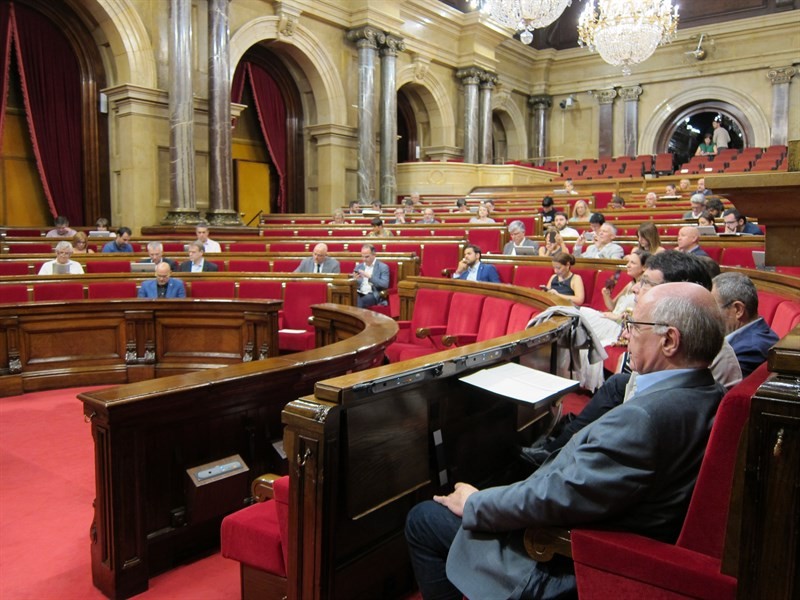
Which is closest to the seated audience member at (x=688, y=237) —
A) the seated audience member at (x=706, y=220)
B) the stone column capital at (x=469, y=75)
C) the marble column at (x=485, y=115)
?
the seated audience member at (x=706, y=220)

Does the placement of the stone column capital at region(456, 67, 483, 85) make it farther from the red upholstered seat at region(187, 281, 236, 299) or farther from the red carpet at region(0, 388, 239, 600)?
the red carpet at region(0, 388, 239, 600)

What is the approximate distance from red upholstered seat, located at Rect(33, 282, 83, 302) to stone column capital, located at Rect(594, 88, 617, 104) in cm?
1755

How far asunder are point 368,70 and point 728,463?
1369cm

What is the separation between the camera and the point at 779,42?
54.5ft

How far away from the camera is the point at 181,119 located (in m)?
10.1

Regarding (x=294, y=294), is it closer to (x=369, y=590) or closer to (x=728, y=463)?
(x=369, y=590)

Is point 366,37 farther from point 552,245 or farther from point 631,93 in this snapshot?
point 552,245

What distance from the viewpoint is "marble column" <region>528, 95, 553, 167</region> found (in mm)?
20328

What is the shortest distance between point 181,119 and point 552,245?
6.57 meters

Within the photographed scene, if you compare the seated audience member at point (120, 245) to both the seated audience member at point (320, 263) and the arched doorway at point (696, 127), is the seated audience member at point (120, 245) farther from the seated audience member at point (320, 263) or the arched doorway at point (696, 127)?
the arched doorway at point (696, 127)

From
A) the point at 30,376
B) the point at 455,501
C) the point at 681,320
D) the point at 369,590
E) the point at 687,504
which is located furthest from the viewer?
the point at 30,376

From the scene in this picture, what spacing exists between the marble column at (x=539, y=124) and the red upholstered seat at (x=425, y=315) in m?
16.5

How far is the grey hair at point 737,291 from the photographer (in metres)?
2.17

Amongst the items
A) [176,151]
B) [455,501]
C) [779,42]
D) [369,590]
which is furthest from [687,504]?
[779,42]
